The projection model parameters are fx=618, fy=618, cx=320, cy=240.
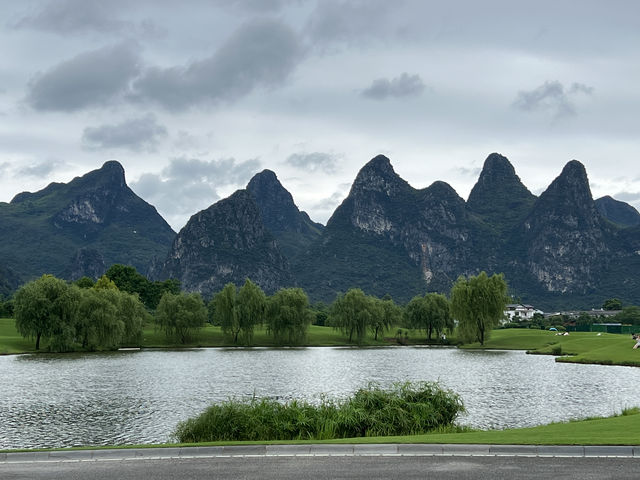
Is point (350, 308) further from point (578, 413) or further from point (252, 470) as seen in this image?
point (252, 470)

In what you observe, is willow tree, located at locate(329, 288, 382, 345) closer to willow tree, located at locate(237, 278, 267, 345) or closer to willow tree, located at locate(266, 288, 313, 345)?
willow tree, located at locate(266, 288, 313, 345)

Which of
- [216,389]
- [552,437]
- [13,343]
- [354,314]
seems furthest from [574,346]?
[13,343]

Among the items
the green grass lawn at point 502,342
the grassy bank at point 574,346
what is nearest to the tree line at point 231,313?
the green grass lawn at point 502,342

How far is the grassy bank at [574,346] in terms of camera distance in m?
65.6

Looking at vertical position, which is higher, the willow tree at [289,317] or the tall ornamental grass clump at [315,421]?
the willow tree at [289,317]

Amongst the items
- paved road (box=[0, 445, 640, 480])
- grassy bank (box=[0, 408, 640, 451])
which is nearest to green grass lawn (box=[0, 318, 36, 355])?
paved road (box=[0, 445, 640, 480])

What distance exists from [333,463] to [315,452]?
61.9 inches

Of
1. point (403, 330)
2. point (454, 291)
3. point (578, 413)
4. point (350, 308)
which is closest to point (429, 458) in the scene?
point (578, 413)

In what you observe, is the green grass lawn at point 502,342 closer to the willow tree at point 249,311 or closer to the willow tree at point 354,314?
the willow tree at point 249,311

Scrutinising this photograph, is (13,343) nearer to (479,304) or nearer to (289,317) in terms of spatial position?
(289,317)

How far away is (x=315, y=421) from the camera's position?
22359mm

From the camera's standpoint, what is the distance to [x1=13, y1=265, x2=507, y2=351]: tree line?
287 ft

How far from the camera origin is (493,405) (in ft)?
112

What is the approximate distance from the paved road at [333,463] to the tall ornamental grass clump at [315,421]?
15.7ft
